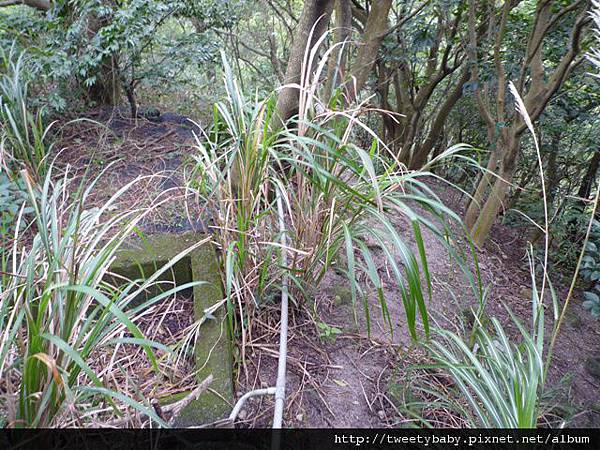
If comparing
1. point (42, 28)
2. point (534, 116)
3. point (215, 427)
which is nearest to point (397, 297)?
point (215, 427)

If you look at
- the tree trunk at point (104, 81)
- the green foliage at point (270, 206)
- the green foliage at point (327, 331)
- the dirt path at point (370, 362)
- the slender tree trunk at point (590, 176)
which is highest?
the tree trunk at point (104, 81)

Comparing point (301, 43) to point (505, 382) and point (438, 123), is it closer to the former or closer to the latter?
point (505, 382)

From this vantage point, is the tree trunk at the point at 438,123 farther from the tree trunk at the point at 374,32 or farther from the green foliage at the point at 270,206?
the green foliage at the point at 270,206

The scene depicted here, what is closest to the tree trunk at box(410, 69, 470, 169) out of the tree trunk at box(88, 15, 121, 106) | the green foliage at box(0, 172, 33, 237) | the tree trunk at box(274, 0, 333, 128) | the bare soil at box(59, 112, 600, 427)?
the bare soil at box(59, 112, 600, 427)

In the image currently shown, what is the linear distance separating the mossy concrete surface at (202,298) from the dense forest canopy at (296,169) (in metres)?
0.05

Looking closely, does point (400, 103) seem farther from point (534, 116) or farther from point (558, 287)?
point (558, 287)

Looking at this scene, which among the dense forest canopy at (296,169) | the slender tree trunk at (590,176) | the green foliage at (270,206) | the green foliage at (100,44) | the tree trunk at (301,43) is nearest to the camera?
the dense forest canopy at (296,169)

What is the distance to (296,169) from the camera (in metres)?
1.17

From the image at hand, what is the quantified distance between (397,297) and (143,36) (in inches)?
78.9

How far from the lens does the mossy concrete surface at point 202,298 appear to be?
98 cm

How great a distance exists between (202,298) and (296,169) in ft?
1.88

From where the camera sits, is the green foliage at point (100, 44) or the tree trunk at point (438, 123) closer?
the green foliage at point (100, 44)

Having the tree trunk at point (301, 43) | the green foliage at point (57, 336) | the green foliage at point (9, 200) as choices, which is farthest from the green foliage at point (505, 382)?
the green foliage at point (9, 200)

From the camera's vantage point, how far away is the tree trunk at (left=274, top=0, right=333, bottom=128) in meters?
1.67
